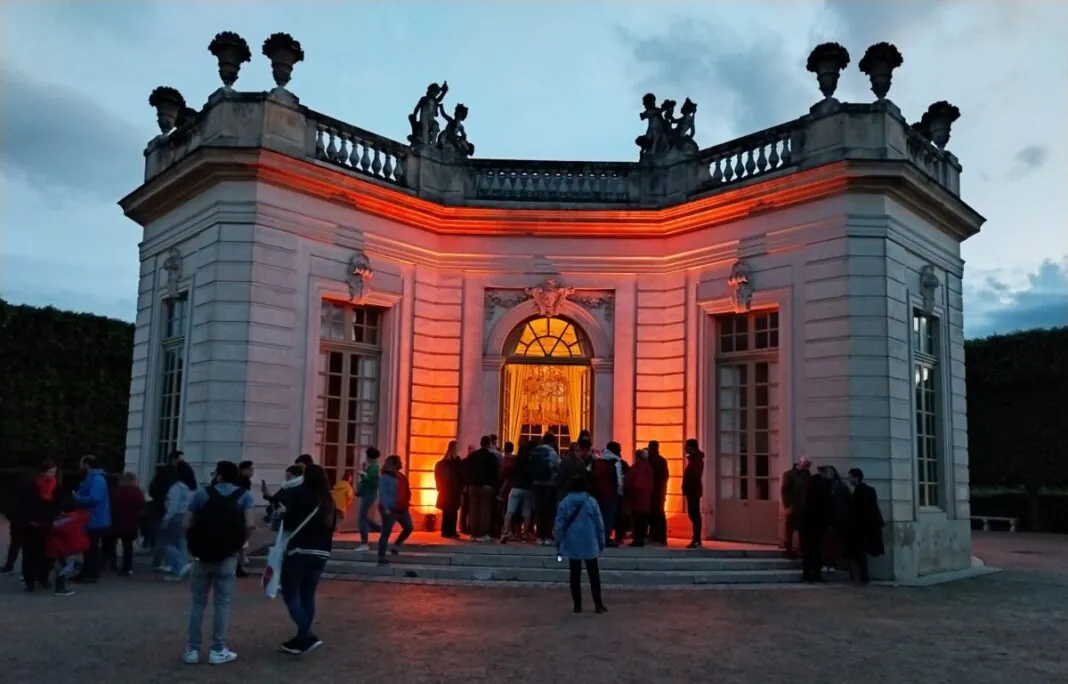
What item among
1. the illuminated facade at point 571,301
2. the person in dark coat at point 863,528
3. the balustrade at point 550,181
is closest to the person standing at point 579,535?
the person in dark coat at point 863,528

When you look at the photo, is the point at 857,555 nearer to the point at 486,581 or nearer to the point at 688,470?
the point at 688,470

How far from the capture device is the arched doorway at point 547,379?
544 inches

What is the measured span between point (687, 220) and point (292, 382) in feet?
19.6

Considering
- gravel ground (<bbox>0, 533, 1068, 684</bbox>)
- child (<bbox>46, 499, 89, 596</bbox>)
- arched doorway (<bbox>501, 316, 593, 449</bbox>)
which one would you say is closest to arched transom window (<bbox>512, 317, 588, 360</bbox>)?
arched doorway (<bbox>501, 316, 593, 449</bbox>)

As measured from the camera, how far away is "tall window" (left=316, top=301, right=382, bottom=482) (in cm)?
1259

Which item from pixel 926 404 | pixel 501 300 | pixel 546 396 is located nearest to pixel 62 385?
pixel 501 300

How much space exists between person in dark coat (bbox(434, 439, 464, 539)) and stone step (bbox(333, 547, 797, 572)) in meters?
1.14

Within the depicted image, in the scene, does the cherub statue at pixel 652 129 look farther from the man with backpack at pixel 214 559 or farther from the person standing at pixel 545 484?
the man with backpack at pixel 214 559

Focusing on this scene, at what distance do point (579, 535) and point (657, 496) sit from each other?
390cm

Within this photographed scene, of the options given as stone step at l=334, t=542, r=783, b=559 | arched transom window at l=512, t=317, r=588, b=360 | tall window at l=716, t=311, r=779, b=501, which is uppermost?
→ arched transom window at l=512, t=317, r=588, b=360

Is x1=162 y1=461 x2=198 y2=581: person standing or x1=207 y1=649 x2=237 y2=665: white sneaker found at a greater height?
x1=162 y1=461 x2=198 y2=581: person standing

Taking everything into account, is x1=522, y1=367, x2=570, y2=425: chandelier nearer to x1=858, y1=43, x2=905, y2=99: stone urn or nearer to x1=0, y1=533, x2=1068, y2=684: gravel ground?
x1=0, y1=533, x2=1068, y2=684: gravel ground

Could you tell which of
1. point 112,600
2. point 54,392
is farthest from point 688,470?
point 54,392

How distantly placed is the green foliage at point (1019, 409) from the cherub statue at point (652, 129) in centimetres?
1256
